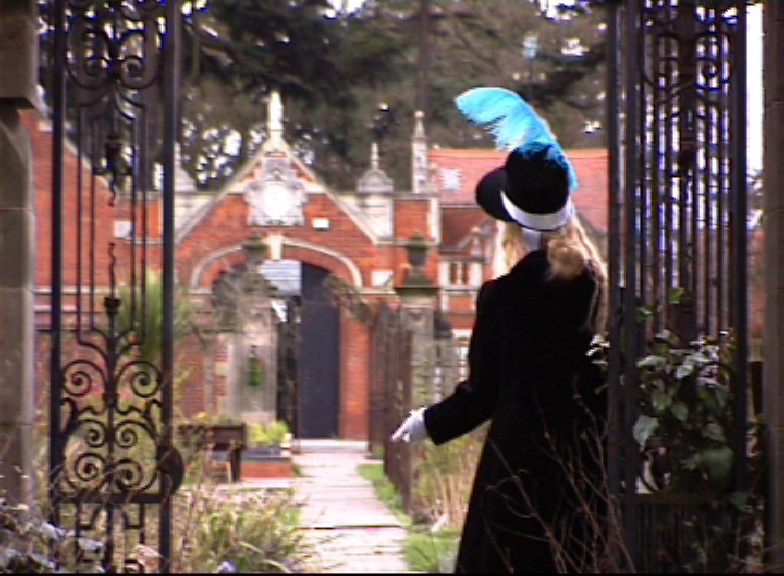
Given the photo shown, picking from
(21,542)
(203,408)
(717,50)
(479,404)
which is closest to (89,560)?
(21,542)

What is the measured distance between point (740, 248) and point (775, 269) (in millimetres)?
360

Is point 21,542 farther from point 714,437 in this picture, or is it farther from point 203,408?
point 203,408

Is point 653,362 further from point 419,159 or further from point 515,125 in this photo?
point 419,159

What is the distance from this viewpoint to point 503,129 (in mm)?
5457

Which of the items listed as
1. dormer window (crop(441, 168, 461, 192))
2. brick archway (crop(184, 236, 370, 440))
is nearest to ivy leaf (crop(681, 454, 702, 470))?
brick archway (crop(184, 236, 370, 440))

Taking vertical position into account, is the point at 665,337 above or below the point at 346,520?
above

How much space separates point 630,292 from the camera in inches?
216

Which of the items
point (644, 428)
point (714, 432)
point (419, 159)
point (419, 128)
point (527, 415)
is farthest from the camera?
point (419, 159)

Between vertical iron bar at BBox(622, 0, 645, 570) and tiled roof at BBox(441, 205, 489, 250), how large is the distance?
88.4ft

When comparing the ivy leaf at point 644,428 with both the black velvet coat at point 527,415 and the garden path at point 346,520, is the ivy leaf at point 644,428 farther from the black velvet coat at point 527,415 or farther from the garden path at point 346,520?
the garden path at point 346,520

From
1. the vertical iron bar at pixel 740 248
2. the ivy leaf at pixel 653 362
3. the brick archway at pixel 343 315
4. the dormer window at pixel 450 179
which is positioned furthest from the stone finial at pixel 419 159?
the ivy leaf at pixel 653 362

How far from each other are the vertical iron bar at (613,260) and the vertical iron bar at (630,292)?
0.05 m

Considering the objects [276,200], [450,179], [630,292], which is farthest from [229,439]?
[450,179]

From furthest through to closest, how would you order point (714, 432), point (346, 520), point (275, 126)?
point (275, 126) < point (346, 520) < point (714, 432)
